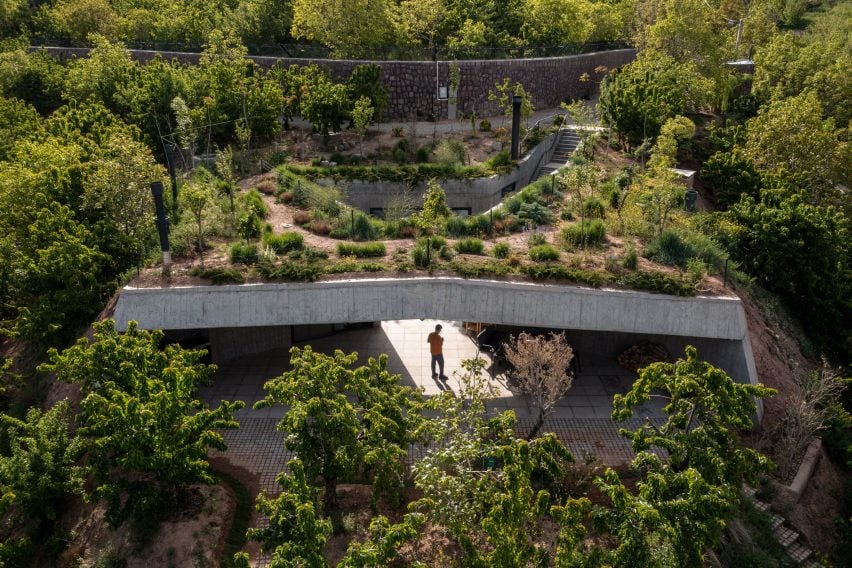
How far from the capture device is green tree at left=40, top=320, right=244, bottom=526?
417 inches

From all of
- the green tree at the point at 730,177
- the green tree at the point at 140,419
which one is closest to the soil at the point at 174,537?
the green tree at the point at 140,419

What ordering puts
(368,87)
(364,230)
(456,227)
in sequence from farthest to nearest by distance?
(368,87), (456,227), (364,230)

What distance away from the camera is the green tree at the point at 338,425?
34.2 feet

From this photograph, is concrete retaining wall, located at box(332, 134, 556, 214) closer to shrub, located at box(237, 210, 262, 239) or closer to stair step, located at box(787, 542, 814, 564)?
shrub, located at box(237, 210, 262, 239)

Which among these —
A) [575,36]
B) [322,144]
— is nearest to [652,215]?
[322,144]

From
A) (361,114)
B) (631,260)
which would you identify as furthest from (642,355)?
(361,114)

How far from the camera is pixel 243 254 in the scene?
15961 millimetres

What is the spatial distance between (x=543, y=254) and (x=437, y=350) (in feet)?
12.0

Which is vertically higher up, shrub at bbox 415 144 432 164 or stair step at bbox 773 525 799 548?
shrub at bbox 415 144 432 164

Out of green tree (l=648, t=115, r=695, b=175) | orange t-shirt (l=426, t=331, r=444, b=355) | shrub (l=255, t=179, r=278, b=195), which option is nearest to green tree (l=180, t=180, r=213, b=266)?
shrub (l=255, t=179, r=278, b=195)

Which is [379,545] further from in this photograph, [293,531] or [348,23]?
[348,23]

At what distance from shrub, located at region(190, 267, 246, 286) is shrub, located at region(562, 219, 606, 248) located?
28.4 feet

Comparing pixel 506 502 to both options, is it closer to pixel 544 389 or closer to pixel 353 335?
pixel 544 389

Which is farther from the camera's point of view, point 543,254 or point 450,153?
point 450,153
